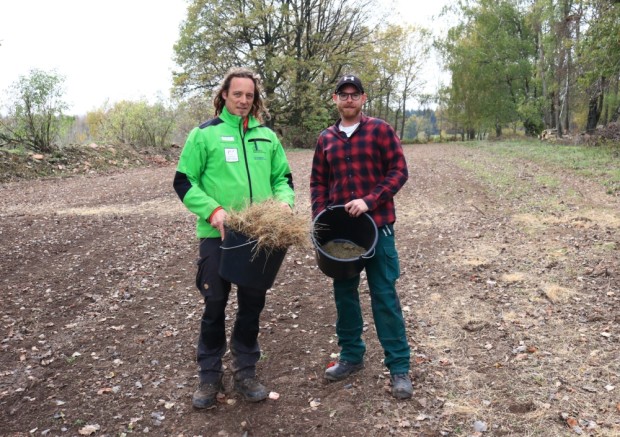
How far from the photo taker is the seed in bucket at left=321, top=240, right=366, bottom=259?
3.05 meters

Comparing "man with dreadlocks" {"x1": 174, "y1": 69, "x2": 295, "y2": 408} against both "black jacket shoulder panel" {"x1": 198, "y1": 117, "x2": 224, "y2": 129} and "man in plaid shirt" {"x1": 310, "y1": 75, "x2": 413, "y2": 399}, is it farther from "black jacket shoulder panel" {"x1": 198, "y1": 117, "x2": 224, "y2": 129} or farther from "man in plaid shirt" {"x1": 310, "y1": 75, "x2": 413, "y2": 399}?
"man in plaid shirt" {"x1": 310, "y1": 75, "x2": 413, "y2": 399}

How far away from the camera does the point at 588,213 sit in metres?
7.57

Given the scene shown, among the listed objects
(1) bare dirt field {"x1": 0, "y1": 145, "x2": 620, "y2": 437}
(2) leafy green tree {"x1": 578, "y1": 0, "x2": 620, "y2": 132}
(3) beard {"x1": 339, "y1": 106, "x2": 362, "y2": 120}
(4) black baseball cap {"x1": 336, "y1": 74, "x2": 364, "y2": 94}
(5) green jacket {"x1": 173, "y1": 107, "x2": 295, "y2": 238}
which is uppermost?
(2) leafy green tree {"x1": 578, "y1": 0, "x2": 620, "y2": 132}

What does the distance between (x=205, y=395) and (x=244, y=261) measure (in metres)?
0.99

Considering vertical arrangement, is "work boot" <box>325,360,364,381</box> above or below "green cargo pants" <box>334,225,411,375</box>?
below

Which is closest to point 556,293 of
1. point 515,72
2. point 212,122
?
point 212,122

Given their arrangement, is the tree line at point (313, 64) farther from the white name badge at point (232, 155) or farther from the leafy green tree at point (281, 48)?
the white name badge at point (232, 155)

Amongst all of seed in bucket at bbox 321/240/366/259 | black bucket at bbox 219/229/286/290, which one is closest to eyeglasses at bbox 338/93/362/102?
seed in bucket at bbox 321/240/366/259

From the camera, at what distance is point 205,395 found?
2992 millimetres

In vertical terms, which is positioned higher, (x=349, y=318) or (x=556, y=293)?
(x=349, y=318)

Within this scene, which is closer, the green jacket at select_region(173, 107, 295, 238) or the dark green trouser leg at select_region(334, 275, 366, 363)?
the green jacket at select_region(173, 107, 295, 238)

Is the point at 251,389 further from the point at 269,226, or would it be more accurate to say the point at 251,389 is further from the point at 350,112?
the point at 350,112

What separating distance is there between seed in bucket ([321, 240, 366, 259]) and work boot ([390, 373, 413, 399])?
88cm

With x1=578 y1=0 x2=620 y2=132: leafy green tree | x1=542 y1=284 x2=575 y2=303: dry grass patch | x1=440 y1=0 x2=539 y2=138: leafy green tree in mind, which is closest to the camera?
x1=542 y1=284 x2=575 y2=303: dry grass patch
